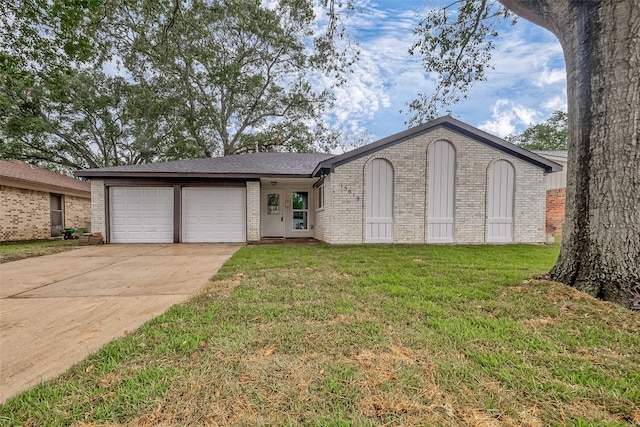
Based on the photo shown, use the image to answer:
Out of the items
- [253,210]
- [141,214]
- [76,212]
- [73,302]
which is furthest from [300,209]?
[76,212]

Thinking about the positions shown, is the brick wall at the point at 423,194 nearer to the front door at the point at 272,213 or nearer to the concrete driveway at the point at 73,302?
the front door at the point at 272,213

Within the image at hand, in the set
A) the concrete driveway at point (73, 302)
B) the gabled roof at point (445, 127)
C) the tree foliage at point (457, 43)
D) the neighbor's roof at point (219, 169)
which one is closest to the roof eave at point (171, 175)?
the neighbor's roof at point (219, 169)

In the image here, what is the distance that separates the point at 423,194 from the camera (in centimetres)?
943

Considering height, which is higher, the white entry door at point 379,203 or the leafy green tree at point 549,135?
the leafy green tree at point 549,135

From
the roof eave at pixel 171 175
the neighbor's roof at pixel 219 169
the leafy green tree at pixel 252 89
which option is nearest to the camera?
the roof eave at pixel 171 175

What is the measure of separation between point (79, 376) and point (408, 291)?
3.62 metres

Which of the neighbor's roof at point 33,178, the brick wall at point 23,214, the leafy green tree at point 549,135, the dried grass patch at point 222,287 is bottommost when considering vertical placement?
the dried grass patch at point 222,287

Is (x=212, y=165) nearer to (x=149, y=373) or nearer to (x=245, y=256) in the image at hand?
(x=245, y=256)

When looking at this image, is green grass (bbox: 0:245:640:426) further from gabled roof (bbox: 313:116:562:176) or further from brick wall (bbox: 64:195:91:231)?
brick wall (bbox: 64:195:91:231)

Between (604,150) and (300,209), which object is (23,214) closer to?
(300,209)

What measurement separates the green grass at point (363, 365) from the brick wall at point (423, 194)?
550cm

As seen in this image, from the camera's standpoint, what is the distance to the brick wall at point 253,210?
10.8 metres

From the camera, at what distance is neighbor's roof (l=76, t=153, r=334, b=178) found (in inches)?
400

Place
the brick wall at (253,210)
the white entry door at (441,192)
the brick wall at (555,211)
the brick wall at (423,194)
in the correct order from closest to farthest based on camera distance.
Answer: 1. the brick wall at (423,194)
2. the white entry door at (441,192)
3. the brick wall at (253,210)
4. the brick wall at (555,211)
